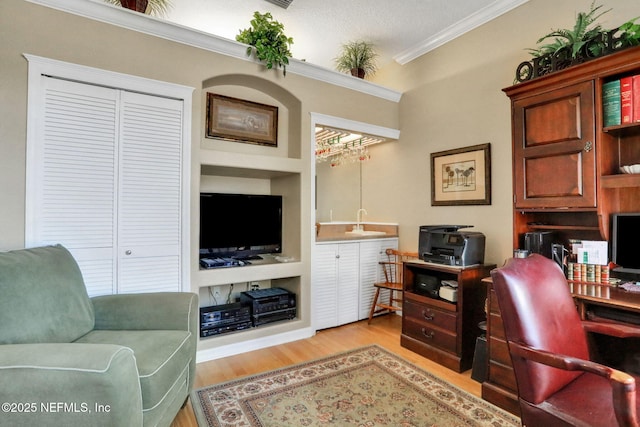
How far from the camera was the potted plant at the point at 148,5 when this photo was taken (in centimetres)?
228

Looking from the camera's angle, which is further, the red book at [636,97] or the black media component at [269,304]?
the black media component at [269,304]

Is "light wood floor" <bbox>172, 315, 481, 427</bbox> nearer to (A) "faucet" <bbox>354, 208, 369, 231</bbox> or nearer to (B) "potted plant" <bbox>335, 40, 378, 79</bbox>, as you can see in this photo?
(A) "faucet" <bbox>354, 208, 369, 231</bbox>

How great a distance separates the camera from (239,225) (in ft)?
9.49

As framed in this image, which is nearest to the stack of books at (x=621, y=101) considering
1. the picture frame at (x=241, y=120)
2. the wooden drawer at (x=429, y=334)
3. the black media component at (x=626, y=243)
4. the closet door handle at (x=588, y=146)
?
the closet door handle at (x=588, y=146)

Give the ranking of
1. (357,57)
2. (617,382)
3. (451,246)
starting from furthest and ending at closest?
(357,57), (451,246), (617,382)

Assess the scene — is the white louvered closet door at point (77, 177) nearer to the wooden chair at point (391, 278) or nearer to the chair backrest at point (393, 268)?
the wooden chair at point (391, 278)

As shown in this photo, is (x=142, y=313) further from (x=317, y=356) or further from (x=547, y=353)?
(x=547, y=353)

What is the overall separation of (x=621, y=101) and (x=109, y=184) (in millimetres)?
3289

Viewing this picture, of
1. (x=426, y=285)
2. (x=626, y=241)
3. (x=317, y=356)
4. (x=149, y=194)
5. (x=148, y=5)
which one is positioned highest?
(x=148, y=5)

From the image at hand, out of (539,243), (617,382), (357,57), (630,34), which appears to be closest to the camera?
(617,382)

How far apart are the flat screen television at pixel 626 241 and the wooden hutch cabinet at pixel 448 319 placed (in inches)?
33.4

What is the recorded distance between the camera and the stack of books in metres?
1.66

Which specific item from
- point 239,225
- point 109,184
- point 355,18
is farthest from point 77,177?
point 355,18

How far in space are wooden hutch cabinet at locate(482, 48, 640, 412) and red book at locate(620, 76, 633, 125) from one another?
45 millimetres
